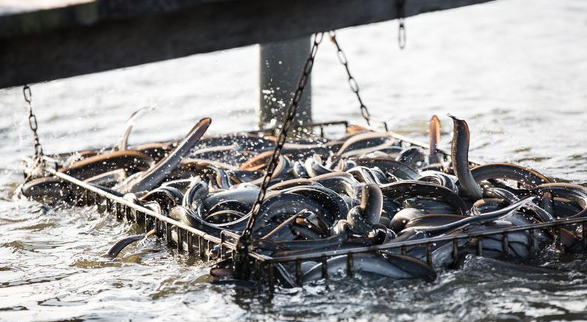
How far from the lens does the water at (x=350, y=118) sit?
5492 mm

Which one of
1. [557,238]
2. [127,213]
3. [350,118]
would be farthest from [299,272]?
[350,118]

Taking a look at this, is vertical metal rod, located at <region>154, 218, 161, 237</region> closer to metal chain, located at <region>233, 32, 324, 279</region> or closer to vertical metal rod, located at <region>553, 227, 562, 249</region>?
metal chain, located at <region>233, 32, 324, 279</region>

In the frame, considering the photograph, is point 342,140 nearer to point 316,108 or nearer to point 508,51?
point 316,108

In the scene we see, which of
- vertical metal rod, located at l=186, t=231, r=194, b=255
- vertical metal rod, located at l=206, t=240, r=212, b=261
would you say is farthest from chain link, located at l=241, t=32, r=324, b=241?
vertical metal rod, located at l=186, t=231, r=194, b=255

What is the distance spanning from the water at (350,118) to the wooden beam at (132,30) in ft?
5.76

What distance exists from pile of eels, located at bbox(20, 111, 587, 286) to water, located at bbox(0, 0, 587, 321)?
16cm

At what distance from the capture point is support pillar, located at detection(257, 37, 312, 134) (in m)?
10.4

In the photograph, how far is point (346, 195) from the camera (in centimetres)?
685

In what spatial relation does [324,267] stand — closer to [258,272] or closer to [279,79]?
[258,272]

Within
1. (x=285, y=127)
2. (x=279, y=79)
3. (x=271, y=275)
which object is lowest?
(x=271, y=275)

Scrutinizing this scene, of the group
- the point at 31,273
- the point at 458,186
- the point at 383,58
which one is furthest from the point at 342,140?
the point at 383,58

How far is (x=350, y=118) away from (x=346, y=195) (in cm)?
581

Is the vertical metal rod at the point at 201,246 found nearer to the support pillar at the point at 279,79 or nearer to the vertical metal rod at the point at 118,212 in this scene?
the vertical metal rod at the point at 118,212

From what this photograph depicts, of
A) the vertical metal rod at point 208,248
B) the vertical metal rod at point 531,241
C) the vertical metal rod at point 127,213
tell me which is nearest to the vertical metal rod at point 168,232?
the vertical metal rod at point 208,248
